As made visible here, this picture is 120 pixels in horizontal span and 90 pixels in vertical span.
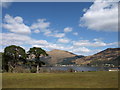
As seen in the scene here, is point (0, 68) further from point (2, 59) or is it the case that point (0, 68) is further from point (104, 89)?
point (104, 89)

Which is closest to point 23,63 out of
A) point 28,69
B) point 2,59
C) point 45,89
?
point 28,69

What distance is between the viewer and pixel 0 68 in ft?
156

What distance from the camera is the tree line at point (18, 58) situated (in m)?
50.5

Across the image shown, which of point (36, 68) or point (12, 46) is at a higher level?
point (12, 46)

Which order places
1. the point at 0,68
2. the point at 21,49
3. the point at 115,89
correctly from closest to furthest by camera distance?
the point at 115,89
the point at 0,68
the point at 21,49

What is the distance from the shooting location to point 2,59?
1978 inches

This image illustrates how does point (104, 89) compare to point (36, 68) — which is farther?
point (36, 68)

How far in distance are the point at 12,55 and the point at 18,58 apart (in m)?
2.07

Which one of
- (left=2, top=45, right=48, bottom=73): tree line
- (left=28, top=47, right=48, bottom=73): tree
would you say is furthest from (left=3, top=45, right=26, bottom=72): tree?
(left=28, top=47, right=48, bottom=73): tree

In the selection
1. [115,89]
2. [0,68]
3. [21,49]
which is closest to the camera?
[115,89]

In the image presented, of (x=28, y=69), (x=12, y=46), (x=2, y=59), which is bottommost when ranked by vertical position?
(x=28, y=69)

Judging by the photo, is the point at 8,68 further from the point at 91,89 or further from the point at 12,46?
the point at 91,89

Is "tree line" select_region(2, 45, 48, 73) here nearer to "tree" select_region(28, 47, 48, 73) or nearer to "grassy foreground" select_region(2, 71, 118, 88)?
"tree" select_region(28, 47, 48, 73)

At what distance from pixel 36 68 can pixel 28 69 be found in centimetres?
269
